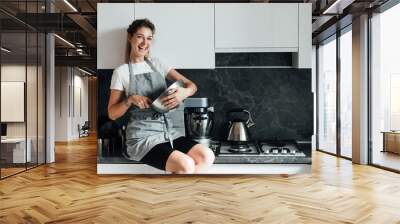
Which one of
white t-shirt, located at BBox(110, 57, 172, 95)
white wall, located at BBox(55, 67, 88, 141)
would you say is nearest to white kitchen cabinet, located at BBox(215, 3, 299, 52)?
white t-shirt, located at BBox(110, 57, 172, 95)

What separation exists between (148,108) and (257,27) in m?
1.61

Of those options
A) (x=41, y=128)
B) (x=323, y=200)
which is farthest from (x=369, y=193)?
(x=41, y=128)

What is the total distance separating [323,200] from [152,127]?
1.87 meters

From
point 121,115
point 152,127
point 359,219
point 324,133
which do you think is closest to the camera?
point 359,219

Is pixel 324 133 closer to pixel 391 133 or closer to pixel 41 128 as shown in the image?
pixel 391 133

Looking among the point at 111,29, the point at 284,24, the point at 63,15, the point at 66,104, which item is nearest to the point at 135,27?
the point at 111,29

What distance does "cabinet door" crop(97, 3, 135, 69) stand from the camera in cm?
448

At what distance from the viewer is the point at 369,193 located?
149 inches

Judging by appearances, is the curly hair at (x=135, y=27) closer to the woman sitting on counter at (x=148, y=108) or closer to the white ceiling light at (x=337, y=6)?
the woman sitting on counter at (x=148, y=108)

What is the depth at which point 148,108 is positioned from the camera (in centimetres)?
419

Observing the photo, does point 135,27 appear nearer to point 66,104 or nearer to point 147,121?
point 147,121

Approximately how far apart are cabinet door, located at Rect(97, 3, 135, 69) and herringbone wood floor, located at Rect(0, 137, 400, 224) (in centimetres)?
145

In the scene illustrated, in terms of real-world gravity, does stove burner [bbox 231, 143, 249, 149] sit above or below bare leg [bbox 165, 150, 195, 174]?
above

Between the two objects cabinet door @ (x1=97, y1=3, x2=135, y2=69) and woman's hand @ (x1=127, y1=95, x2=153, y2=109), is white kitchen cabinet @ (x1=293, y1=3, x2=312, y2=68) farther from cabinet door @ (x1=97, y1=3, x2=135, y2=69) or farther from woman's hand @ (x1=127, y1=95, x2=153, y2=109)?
cabinet door @ (x1=97, y1=3, x2=135, y2=69)
